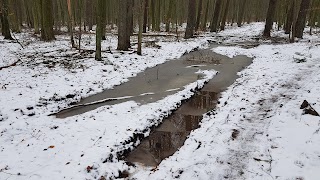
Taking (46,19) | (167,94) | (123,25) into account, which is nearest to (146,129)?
(167,94)

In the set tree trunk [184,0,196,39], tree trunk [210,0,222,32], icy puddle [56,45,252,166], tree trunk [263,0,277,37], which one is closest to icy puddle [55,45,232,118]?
icy puddle [56,45,252,166]

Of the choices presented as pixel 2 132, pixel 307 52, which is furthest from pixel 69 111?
pixel 307 52

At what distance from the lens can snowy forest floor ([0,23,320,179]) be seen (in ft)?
15.0

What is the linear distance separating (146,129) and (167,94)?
2784mm

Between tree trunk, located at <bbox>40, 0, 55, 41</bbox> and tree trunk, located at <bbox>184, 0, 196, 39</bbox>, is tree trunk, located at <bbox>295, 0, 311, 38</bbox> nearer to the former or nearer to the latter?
tree trunk, located at <bbox>184, 0, 196, 39</bbox>

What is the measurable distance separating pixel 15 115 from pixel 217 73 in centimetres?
884

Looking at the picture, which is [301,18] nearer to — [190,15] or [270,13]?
[270,13]

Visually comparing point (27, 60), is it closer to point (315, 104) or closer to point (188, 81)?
point (188, 81)

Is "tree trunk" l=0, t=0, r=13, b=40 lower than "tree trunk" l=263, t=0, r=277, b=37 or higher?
lower

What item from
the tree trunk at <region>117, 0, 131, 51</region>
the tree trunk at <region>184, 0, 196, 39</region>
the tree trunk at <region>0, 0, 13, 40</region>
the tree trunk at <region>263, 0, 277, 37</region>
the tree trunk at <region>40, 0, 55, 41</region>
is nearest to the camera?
the tree trunk at <region>117, 0, 131, 51</region>

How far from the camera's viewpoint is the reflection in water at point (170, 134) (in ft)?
17.9

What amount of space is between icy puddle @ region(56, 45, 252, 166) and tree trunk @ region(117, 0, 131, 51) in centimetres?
324

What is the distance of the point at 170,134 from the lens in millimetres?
6414

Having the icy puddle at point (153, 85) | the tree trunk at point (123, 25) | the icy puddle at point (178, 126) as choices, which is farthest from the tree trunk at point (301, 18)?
the tree trunk at point (123, 25)
